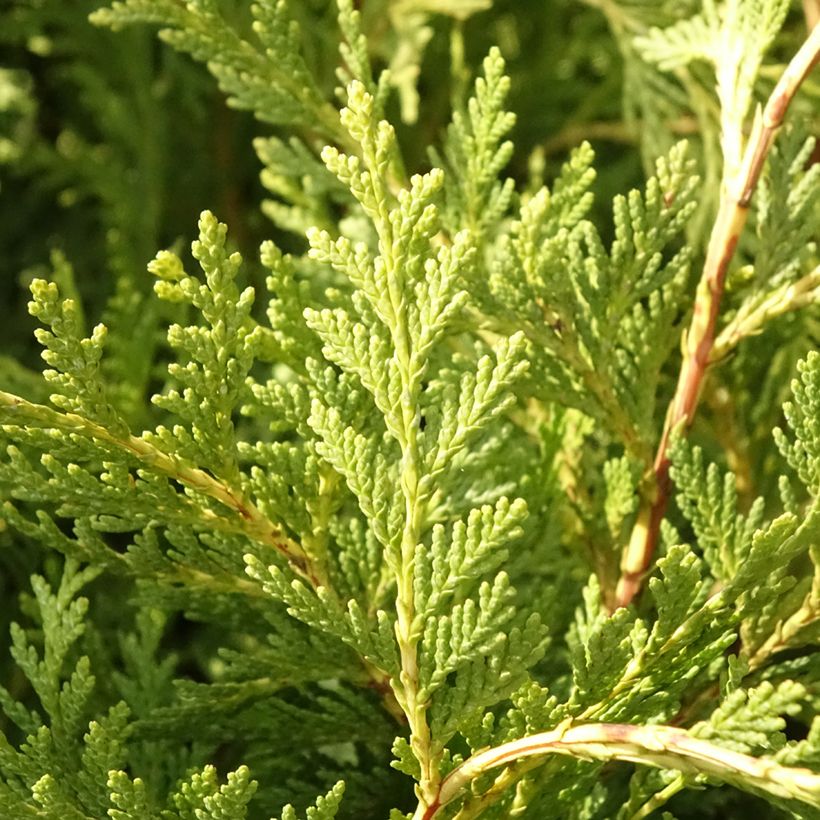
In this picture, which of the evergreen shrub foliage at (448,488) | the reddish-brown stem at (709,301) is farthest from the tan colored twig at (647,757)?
the reddish-brown stem at (709,301)

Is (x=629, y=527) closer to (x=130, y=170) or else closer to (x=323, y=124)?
(x=323, y=124)

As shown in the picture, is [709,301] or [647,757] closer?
[647,757]

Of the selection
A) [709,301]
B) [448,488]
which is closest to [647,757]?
[448,488]

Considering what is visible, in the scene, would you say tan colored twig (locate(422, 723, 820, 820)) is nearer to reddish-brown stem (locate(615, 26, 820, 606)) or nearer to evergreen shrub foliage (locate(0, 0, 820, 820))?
evergreen shrub foliage (locate(0, 0, 820, 820))

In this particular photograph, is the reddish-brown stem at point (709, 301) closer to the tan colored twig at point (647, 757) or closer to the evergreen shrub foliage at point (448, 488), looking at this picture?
the evergreen shrub foliage at point (448, 488)

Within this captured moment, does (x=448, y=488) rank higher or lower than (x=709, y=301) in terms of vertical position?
lower

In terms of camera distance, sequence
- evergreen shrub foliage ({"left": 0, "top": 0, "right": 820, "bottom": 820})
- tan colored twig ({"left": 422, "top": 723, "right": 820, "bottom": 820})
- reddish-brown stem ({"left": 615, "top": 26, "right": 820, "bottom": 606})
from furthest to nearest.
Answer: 1. reddish-brown stem ({"left": 615, "top": 26, "right": 820, "bottom": 606})
2. evergreen shrub foliage ({"left": 0, "top": 0, "right": 820, "bottom": 820})
3. tan colored twig ({"left": 422, "top": 723, "right": 820, "bottom": 820})

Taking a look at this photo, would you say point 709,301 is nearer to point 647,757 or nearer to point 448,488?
point 448,488

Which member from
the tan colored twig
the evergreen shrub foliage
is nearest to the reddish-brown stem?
the evergreen shrub foliage
